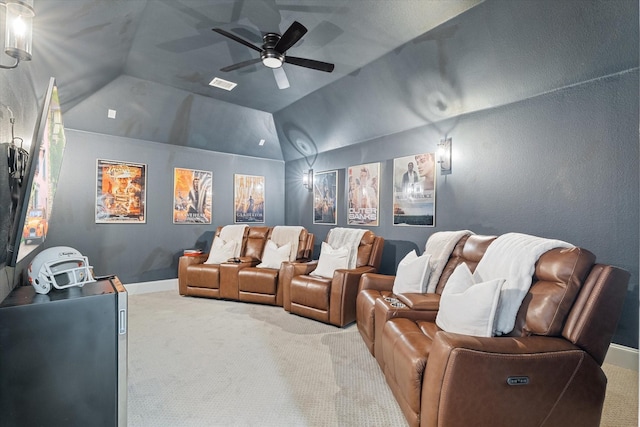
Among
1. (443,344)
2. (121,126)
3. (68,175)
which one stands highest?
(121,126)

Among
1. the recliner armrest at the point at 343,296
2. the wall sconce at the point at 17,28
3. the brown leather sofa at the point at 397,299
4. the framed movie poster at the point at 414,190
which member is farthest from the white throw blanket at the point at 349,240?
the wall sconce at the point at 17,28

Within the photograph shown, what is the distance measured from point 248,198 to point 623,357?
5543 mm

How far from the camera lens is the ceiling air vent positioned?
4230mm

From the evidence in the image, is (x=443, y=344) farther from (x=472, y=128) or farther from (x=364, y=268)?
(x=472, y=128)

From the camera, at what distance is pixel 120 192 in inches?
191

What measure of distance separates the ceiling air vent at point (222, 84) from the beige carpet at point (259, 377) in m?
3.09

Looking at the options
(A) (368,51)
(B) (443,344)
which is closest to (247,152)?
(A) (368,51)

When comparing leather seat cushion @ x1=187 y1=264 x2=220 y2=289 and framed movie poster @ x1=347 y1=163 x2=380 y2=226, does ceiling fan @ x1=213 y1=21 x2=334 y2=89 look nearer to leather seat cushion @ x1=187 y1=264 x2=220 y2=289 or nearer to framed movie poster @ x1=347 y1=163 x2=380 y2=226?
framed movie poster @ x1=347 y1=163 x2=380 y2=226

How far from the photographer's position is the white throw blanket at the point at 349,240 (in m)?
3.99

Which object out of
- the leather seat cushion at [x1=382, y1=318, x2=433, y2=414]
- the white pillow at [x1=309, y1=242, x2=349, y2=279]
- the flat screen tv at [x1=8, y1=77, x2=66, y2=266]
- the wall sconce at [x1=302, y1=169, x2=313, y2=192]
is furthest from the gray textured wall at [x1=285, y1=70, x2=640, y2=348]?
the flat screen tv at [x1=8, y1=77, x2=66, y2=266]

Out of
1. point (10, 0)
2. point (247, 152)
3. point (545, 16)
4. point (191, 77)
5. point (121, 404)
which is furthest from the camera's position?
point (247, 152)

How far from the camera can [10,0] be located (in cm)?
130

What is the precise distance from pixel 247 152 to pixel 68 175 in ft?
9.16

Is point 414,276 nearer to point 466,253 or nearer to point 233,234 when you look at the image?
point 466,253
